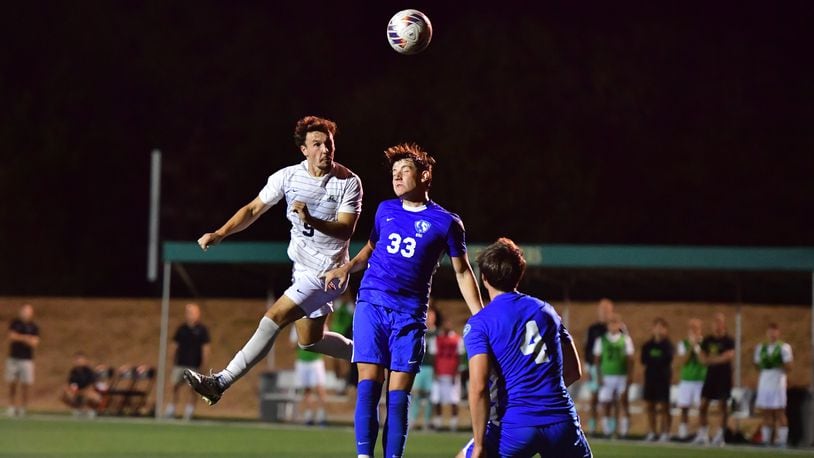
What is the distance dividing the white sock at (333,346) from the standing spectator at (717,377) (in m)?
11.9

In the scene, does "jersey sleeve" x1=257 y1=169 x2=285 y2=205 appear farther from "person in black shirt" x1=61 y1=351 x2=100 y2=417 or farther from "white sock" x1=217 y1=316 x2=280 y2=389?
"person in black shirt" x1=61 y1=351 x2=100 y2=417

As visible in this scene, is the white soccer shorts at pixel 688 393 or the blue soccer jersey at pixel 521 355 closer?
the blue soccer jersey at pixel 521 355

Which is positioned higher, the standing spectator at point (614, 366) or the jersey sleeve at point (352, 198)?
the jersey sleeve at point (352, 198)

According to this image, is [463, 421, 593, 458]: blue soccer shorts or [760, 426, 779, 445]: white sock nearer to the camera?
[463, 421, 593, 458]: blue soccer shorts

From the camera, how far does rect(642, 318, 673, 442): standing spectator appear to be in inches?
872

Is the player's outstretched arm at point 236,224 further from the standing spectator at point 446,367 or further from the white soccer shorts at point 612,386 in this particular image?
the standing spectator at point 446,367

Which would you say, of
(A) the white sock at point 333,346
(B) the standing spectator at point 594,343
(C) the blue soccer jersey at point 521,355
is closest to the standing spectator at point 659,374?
(B) the standing spectator at point 594,343

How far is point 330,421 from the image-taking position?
27.1 m

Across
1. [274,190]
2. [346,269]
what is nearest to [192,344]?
[274,190]

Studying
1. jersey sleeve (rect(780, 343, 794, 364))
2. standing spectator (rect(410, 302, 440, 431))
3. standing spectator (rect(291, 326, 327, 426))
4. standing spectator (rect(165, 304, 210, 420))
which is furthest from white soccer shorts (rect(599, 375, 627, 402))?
standing spectator (rect(165, 304, 210, 420))

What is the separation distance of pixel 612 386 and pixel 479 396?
14703 mm

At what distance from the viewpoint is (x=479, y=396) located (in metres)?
7.99

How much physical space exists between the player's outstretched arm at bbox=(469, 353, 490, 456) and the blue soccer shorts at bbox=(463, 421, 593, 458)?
5.2 inches

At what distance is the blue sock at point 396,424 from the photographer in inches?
391
